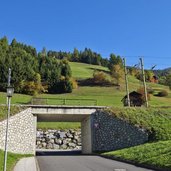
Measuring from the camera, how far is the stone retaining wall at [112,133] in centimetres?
3794

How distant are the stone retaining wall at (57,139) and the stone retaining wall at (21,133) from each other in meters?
13.7

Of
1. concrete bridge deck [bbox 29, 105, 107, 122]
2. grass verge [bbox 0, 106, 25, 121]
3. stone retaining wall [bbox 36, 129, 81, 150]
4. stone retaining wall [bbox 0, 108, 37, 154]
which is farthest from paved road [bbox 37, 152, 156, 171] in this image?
stone retaining wall [bbox 36, 129, 81, 150]

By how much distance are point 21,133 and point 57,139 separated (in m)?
17.5

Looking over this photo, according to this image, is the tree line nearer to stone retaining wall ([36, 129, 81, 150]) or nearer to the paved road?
stone retaining wall ([36, 129, 81, 150])

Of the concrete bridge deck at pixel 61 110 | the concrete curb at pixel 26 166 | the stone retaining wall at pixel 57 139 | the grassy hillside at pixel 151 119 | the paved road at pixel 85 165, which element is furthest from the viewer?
the stone retaining wall at pixel 57 139

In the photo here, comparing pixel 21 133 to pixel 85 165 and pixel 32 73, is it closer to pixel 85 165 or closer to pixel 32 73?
pixel 85 165

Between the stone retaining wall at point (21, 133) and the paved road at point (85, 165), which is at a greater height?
the stone retaining wall at point (21, 133)

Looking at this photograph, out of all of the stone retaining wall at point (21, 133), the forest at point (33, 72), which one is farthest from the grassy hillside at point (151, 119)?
the forest at point (33, 72)

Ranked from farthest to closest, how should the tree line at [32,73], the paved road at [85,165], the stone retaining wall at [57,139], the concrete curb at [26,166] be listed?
the tree line at [32,73], the stone retaining wall at [57,139], the paved road at [85,165], the concrete curb at [26,166]

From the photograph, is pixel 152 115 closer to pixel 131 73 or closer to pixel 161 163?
pixel 161 163

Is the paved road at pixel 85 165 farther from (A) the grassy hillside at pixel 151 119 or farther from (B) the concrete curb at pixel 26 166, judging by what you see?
(A) the grassy hillside at pixel 151 119

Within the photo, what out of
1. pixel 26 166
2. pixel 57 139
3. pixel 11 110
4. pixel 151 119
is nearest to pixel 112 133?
pixel 151 119

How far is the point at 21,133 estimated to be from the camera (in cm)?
3600

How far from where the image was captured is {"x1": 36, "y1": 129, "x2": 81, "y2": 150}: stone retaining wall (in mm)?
52438
